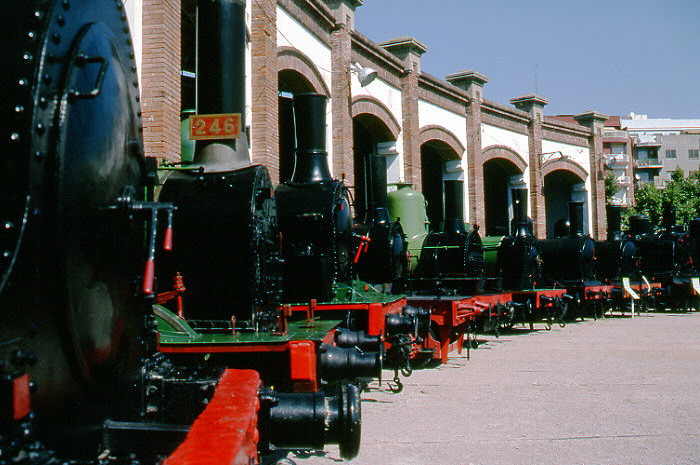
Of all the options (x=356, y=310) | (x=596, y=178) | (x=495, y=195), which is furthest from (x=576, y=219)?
(x=356, y=310)

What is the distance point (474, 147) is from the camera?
19141mm

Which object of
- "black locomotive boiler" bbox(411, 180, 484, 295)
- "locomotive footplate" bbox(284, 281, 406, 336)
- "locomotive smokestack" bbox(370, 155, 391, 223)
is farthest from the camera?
"black locomotive boiler" bbox(411, 180, 484, 295)

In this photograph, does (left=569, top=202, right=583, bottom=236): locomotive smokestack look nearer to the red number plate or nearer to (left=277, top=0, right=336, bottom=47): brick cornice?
(left=277, top=0, right=336, bottom=47): brick cornice

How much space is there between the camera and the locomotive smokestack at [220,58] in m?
4.57

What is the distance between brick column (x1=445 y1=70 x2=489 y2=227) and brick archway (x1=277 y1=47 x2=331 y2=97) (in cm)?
783

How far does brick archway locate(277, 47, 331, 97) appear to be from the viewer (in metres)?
10.3

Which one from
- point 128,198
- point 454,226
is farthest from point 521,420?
point 454,226

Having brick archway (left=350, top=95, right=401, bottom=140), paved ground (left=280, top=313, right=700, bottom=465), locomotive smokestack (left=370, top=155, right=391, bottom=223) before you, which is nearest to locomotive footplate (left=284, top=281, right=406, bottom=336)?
paved ground (left=280, top=313, right=700, bottom=465)

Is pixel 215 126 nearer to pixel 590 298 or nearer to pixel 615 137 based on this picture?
pixel 590 298

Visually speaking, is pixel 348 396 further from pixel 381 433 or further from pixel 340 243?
pixel 340 243

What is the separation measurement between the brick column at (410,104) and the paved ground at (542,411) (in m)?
6.50

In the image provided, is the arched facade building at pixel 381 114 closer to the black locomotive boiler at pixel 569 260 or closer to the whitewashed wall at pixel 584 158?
the whitewashed wall at pixel 584 158

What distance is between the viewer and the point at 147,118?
7.04 m

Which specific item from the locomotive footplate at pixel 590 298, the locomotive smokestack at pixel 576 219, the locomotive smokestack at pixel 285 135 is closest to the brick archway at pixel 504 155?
the locomotive smokestack at pixel 576 219
